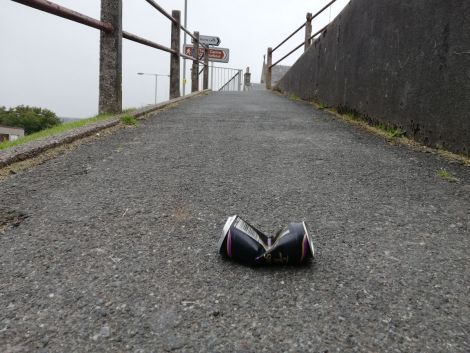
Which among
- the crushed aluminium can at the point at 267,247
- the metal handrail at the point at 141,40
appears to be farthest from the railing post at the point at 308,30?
the crushed aluminium can at the point at 267,247

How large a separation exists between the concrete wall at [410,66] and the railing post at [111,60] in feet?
8.21

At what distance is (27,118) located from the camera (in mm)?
40688

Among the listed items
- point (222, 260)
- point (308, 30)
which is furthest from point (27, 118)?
point (222, 260)

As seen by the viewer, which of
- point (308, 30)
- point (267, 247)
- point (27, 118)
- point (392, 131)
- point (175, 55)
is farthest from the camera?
point (27, 118)

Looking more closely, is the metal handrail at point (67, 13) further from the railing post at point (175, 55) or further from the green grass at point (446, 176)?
the railing post at point (175, 55)

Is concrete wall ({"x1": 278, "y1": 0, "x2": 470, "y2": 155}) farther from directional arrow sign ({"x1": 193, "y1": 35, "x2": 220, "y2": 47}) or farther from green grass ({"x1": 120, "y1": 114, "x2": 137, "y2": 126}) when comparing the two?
directional arrow sign ({"x1": 193, "y1": 35, "x2": 220, "y2": 47})

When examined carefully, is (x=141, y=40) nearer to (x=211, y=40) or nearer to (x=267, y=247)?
(x=267, y=247)

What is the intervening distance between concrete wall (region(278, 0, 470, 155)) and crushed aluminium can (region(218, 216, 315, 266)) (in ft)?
5.83

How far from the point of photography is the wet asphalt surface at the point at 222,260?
0.96 m

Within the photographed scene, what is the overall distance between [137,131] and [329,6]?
4.43 meters

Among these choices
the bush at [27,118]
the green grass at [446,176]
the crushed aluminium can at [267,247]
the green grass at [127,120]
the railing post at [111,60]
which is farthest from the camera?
the bush at [27,118]

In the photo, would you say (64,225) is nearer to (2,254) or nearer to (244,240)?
(2,254)

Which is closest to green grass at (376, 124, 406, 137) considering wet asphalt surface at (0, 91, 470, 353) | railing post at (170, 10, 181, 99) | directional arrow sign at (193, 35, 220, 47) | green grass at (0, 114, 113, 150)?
wet asphalt surface at (0, 91, 470, 353)

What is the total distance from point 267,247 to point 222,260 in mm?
155
